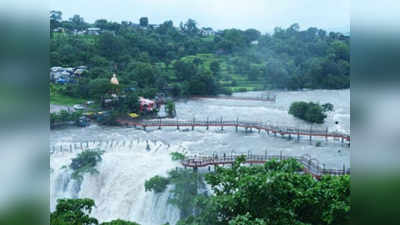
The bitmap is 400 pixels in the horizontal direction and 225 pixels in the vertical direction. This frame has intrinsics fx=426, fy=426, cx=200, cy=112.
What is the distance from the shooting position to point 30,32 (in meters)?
0.79

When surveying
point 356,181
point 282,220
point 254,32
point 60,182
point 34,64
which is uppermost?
point 254,32

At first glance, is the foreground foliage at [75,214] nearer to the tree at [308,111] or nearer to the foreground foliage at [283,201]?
the foreground foliage at [283,201]

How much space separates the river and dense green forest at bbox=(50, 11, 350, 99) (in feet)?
1.61

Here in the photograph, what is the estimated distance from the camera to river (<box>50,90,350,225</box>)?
5.39m

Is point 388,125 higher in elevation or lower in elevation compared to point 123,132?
higher

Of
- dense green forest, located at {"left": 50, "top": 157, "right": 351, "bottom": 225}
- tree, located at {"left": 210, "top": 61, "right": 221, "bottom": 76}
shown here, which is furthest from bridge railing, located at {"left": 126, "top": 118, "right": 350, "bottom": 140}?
dense green forest, located at {"left": 50, "top": 157, "right": 351, "bottom": 225}

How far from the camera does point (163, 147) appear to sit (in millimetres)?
6891

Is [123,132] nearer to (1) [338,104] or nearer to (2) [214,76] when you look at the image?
(2) [214,76]

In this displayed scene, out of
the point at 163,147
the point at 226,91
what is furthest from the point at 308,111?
the point at 163,147

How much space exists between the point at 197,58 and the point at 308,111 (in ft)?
12.8

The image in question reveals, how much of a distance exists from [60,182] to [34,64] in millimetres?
5330

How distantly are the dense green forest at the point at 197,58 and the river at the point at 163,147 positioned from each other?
491 mm

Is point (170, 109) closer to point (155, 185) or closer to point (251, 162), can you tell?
point (251, 162)

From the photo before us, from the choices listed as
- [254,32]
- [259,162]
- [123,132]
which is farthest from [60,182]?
[254,32]
